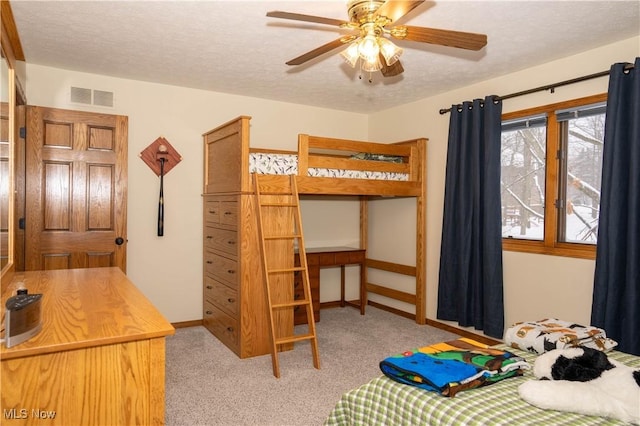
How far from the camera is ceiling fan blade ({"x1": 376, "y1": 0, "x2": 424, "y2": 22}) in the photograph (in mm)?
1753

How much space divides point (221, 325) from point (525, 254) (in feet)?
8.92

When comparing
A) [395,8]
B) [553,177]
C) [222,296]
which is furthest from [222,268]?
[553,177]

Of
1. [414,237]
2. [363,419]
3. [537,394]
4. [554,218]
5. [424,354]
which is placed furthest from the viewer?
[414,237]

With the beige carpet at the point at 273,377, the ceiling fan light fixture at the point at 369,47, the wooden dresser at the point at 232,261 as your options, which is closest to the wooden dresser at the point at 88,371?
the beige carpet at the point at 273,377

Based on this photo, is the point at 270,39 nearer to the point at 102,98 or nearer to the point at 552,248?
the point at 102,98

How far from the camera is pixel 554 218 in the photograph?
11.2 feet

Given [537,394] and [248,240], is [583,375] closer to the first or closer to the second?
[537,394]

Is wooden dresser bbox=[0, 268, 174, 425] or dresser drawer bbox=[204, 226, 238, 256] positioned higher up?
dresser drawer bbox=[204, 226, 238, 256]

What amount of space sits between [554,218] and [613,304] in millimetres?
831

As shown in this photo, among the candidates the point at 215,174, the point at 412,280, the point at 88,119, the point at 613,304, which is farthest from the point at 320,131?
the point at 613,304

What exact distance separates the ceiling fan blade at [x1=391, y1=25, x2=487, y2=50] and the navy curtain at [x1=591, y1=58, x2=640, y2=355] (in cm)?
147

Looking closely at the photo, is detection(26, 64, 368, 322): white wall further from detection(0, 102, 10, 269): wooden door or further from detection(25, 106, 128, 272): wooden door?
detection(0, 102, 10, 269): wooden door

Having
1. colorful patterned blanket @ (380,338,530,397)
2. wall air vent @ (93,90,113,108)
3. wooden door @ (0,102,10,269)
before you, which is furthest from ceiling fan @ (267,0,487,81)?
wall air vent @ (93,90,113,108)

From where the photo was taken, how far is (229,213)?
12.0ft
